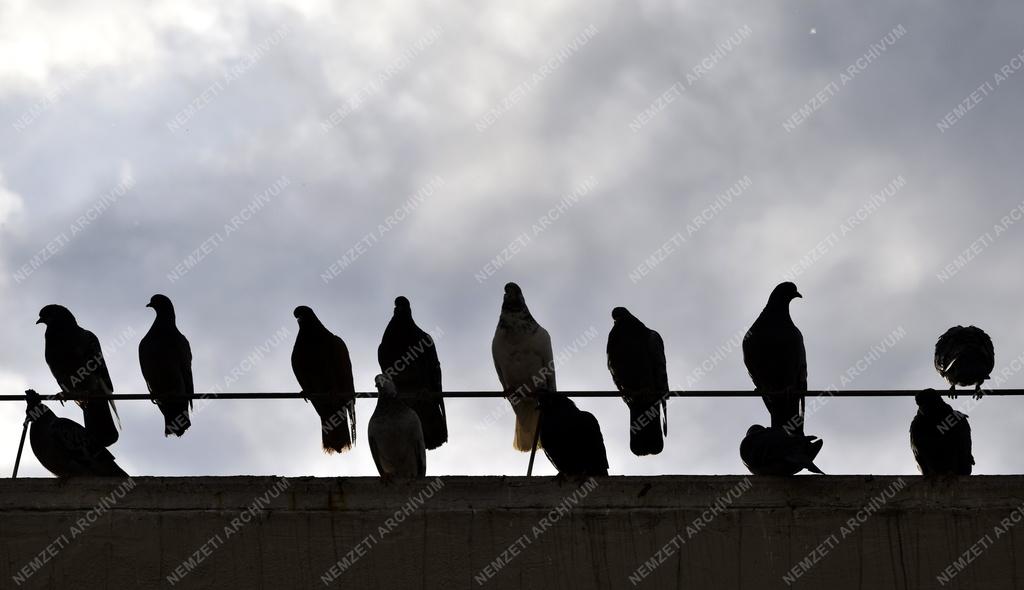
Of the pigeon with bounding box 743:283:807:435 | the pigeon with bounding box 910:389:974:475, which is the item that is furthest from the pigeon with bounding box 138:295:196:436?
the pigeon with bounding box 910:389:974:475

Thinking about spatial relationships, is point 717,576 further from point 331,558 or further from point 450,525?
point 331,558

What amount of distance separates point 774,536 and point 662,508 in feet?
2.56

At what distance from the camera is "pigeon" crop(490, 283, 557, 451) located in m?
14.9

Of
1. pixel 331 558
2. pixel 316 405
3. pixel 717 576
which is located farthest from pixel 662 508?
pixel 316 405

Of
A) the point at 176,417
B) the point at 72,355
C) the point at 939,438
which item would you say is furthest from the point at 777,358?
the point at 72,355

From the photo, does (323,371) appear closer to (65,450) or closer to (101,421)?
(101,421)

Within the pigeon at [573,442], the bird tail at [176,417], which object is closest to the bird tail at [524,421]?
the pigeon at [573,442]

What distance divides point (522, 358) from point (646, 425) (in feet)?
5.17

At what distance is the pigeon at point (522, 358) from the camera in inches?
588

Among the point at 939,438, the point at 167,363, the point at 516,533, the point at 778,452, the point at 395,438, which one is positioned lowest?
the point at 516,533

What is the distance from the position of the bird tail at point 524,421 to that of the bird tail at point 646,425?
116 cm

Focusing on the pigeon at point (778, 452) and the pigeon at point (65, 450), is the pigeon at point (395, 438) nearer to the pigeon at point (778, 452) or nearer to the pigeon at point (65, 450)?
the pigeon at point (65, 450)

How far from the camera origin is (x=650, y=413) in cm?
1415

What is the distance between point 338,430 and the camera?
15.1 metres
